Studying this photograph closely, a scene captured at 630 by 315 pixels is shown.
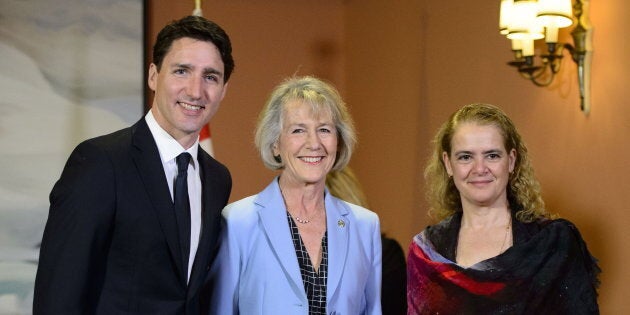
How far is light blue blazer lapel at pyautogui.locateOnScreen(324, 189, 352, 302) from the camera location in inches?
88.1

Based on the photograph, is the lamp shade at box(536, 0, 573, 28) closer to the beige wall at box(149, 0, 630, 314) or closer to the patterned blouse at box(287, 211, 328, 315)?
the beige wall at box(149, 0, 630, 314)

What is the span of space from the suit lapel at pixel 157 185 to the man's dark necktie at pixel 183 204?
0.10ft

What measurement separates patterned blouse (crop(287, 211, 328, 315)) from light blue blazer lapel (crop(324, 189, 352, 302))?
2 cm

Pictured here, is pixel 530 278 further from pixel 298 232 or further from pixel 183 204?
pixel 183 204

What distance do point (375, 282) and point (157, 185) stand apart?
726 millimetres

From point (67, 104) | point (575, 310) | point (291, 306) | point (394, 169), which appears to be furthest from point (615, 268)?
point (67, 104)

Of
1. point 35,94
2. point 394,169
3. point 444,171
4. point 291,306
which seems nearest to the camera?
point 291,306

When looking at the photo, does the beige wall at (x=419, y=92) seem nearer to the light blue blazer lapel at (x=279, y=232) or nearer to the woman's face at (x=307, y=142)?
the woman's face at (x=307, y=142)

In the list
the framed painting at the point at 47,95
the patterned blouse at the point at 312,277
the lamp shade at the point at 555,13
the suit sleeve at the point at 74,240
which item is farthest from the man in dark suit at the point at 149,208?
the framed painting at the point at 47,95

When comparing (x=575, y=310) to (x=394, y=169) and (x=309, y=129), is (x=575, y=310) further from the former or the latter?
(x=394, y=169)

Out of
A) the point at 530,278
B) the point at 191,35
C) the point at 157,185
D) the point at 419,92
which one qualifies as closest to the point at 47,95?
the point at 419,92

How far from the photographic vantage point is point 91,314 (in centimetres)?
196

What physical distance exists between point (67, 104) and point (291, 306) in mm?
2555

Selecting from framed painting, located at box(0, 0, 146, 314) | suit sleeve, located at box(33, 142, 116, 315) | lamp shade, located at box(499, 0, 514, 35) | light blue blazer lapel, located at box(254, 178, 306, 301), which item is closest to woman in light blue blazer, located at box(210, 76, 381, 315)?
light blue blazer lapel, located at box(254, 178, 306, 301)
